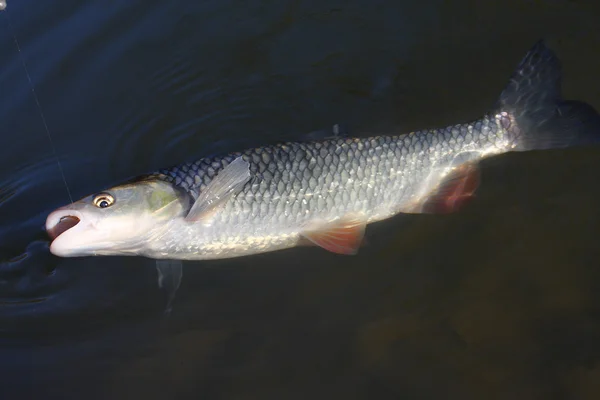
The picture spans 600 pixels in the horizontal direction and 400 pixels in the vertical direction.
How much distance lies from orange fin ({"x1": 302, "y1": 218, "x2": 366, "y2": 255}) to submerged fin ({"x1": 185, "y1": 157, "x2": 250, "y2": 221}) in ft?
1.79

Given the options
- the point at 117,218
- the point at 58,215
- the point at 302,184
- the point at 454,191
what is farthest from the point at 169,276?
the point at 454,191

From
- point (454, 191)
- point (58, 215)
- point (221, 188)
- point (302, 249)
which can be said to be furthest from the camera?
point (302, 249)

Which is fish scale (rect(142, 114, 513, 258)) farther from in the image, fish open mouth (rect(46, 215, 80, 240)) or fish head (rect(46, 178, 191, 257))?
fish open mouth (rect(46, 215, 80, 240))

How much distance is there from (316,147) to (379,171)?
16.9 inches

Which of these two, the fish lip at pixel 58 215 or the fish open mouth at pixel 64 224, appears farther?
the fish open mouth at pixel 64 224

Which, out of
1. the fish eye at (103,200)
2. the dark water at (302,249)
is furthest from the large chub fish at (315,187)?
the dark water at (302,249)

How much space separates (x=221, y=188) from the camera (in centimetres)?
388

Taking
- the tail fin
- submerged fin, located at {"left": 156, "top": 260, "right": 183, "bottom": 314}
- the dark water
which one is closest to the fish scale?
submerged fin, located at {"left": 156, "top": 260, "right": 183, "bottom": 314}

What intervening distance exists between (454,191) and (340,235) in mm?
841

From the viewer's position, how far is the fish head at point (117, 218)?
3.77 meters

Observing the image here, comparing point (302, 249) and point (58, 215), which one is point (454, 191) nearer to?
point (302, 249)

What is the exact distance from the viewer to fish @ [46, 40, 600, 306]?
3.89 m

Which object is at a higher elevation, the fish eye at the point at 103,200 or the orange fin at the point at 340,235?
the fish eye at the point at 103,200

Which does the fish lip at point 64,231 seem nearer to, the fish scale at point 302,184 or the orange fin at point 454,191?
the fish scale at point 302,184
